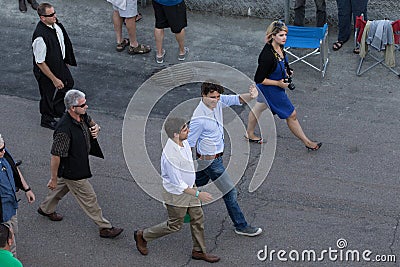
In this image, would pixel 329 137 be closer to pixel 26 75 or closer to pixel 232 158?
pixel 232 158

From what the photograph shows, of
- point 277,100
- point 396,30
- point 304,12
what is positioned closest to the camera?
point 277,100

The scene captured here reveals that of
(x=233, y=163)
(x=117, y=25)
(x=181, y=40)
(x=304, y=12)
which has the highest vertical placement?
(x=304, y=12)

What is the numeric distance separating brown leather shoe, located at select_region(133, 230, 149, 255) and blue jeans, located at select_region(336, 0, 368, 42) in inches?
226

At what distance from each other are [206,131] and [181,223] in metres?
0.95

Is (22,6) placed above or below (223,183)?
above

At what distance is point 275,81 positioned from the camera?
29.0 ft

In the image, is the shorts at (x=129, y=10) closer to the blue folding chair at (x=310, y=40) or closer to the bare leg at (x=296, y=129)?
the blue folding chair at (x=310, y=40)

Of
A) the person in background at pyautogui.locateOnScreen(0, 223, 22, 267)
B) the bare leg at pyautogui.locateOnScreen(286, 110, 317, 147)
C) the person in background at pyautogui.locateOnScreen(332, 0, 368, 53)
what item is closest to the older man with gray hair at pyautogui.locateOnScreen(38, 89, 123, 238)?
the person in background at pyautogui.locateOnScreen(0, 223, 22, 267)

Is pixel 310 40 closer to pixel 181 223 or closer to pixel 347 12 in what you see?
pixel 347 12

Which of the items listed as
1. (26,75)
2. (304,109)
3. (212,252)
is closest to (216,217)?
(212,252)

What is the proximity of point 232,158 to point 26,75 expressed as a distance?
398 centimetres

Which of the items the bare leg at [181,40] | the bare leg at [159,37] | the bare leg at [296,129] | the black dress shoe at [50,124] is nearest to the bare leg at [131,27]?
the bare leg at [159,37]
